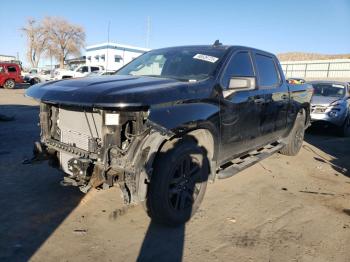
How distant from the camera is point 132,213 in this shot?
405 centimetres

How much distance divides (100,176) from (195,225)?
1239 millimetres

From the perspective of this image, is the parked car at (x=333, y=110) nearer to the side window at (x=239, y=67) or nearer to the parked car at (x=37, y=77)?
the side window at (x=239, y=67)

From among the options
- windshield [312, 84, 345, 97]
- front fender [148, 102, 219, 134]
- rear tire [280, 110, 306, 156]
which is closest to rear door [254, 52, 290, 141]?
rear tire [280, 110, 306, 156]

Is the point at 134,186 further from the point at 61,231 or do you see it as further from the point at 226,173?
the point at 226,173

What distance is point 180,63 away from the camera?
15.0ft

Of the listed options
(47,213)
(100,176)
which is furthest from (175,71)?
(47,213)

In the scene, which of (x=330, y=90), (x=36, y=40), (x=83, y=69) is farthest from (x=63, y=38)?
(x=330, y=90)

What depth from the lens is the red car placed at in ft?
85.9

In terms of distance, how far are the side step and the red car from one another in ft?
81.8

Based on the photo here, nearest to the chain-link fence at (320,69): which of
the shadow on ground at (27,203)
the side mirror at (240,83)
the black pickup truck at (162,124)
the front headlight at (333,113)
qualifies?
the front headlight at (333,113)

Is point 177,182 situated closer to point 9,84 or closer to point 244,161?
point 244,161

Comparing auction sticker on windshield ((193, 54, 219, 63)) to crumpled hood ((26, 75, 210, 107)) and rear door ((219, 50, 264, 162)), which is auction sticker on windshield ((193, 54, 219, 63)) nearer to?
rear door ((219, 50, 264, 162))

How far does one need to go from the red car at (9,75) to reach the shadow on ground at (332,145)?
23.2 m

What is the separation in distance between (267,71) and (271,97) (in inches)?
17.4
